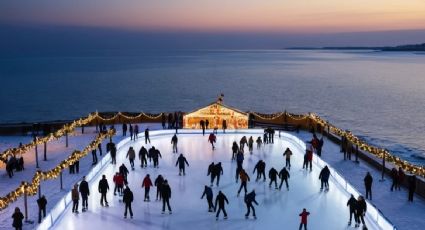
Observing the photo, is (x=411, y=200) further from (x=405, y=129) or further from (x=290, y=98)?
(x=290, y=98)

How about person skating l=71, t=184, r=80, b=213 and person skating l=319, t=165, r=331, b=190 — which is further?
person skating l=319, t=165, r=331, b=190

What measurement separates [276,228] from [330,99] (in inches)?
2690

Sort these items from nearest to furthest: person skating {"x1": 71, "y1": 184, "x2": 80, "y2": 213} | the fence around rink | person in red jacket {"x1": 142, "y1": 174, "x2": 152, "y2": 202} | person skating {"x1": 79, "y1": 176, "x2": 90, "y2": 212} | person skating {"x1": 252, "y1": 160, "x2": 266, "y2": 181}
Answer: the fence around rink
person skating {"x1": 71, "y1": 184, "x2": 80, "y2": 213}
person skating {"x1": 79, "y1": 176, "x2": 90, "y2": 212}
person in red jacket {"x1": 142, "y1": 174, "x2": 152, "y2": 202}
person skating {"x1": 252, "y1": 160, "x2": 266, "y2": 181}

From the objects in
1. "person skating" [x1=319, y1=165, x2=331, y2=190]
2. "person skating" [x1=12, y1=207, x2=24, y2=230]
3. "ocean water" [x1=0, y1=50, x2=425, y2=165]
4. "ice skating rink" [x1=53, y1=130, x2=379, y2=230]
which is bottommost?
"ocean water" [x1=0, y1=50, x2=425, y2=165]

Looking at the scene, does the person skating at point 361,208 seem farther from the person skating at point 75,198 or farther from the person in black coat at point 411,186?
the person skating at point 75,198

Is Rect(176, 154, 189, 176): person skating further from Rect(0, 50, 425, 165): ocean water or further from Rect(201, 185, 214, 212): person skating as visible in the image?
Rect(0, 50, 425, 165): ocean water

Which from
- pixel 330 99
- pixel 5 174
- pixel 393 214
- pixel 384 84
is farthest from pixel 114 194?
pixel 384 84

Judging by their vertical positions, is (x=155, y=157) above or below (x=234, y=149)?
below

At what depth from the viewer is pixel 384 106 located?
232 feet

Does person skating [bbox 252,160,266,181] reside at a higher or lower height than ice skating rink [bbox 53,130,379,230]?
higher

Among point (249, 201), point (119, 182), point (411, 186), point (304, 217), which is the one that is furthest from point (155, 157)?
point (411, 186)

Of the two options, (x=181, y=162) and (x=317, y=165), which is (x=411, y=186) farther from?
(x=181, y=162)

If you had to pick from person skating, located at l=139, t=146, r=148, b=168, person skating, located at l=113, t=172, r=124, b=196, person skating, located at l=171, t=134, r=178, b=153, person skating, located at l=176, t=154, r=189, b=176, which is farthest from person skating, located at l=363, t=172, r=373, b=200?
person skating, located at l=171, t=134, r=178, b=153

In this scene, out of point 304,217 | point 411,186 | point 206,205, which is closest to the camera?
point 304,217
